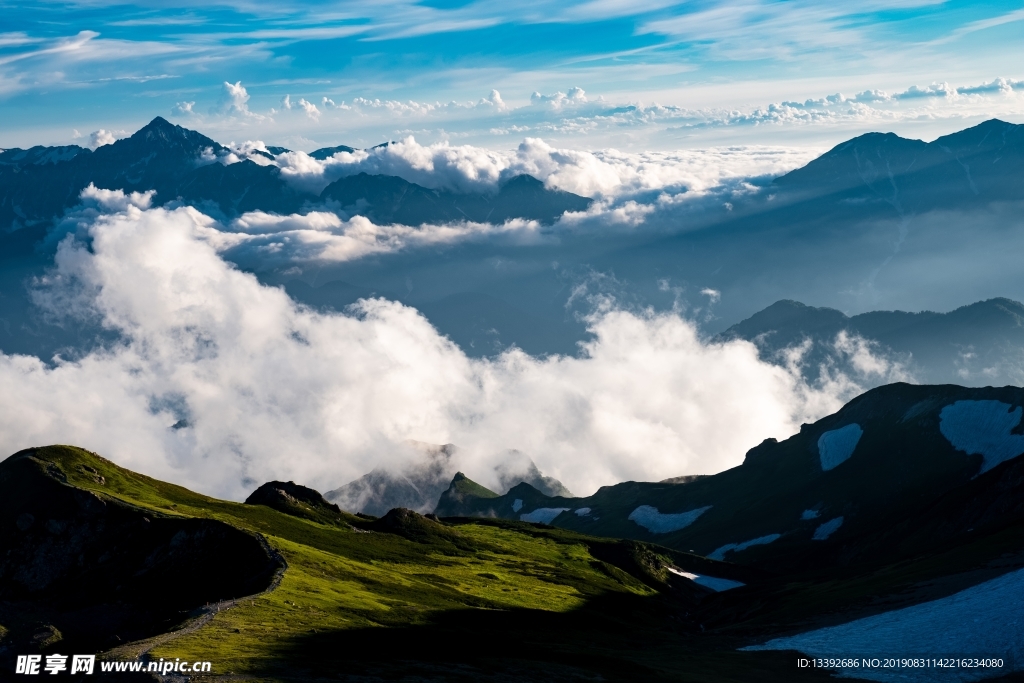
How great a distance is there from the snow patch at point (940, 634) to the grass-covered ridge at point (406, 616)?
403 inches

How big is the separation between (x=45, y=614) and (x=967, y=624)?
111 meters

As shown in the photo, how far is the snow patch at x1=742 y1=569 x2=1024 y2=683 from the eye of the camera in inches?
3728

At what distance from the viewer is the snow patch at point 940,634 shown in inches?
3728

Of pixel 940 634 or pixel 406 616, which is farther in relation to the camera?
pixel 406 616

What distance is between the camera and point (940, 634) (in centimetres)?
10588

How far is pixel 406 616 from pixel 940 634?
218 ft

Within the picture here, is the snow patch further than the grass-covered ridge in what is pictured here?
Yes

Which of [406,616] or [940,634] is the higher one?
[940,634]

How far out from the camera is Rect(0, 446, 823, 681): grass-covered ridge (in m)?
89.2

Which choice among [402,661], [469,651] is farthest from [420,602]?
[402,661]

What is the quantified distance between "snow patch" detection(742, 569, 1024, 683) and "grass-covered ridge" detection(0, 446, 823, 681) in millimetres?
10247

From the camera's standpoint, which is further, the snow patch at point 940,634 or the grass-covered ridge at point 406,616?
the snow patch at point 940,634

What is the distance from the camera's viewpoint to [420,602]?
134250mm

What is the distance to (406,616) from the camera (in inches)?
4766
